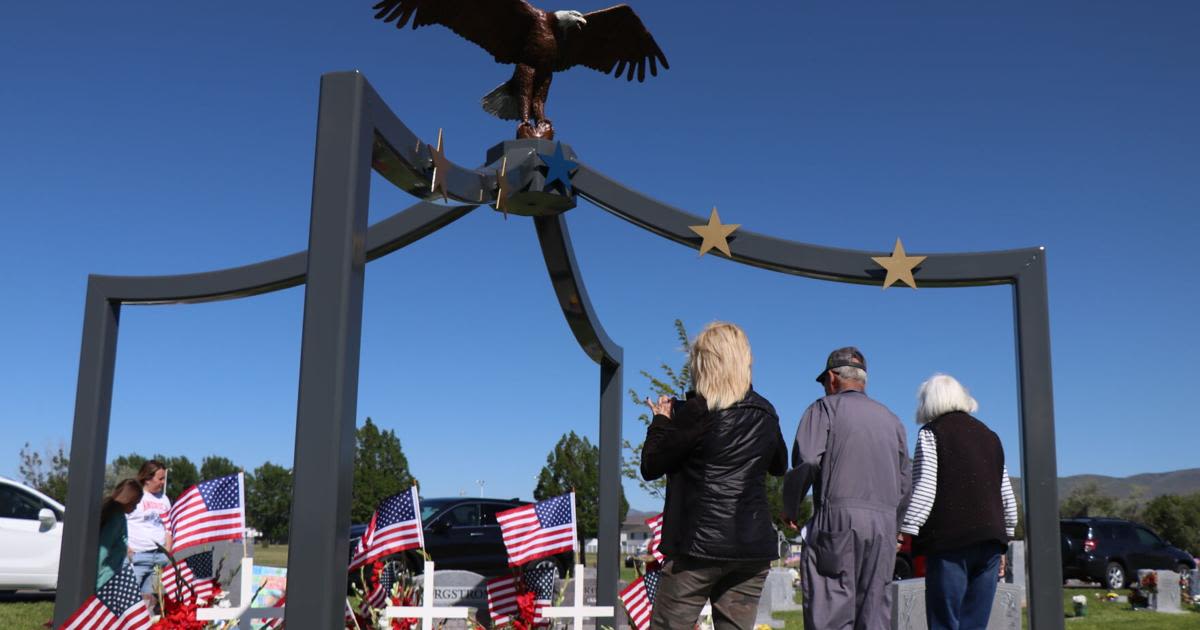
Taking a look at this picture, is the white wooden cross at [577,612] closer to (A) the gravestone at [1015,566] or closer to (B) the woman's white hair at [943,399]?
(B) the woman's white hair at [943,399]

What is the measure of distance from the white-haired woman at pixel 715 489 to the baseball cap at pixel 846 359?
672mm

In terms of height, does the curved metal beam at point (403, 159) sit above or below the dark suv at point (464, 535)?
above

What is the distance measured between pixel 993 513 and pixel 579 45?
2.77m

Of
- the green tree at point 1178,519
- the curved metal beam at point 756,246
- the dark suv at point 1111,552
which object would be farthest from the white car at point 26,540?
the green tree at point 1178,519

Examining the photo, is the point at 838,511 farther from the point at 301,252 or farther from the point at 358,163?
the point at 301,252

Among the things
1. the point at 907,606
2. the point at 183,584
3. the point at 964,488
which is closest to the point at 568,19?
the point at 964,488

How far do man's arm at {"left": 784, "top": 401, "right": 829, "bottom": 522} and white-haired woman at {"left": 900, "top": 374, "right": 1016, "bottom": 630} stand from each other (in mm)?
692

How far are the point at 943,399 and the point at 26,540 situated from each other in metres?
10.7

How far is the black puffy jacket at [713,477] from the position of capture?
3.46 metres

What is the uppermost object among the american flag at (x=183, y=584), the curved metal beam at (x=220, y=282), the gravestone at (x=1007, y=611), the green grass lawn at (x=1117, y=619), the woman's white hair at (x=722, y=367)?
the curved metal beam at (x=220, y=282)

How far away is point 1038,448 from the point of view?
379 centimetres

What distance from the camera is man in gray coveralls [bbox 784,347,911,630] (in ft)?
12.6

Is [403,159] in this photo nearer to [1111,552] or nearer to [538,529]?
[538,529]

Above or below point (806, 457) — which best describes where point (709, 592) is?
below
